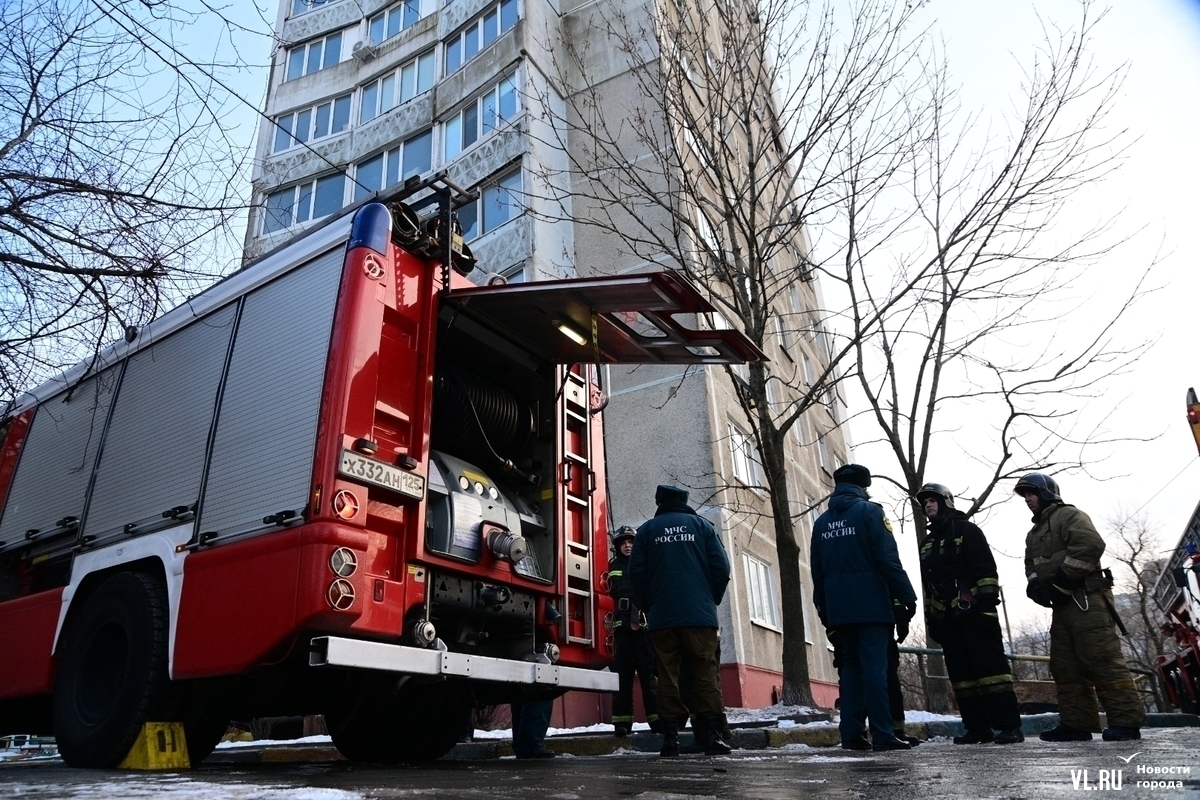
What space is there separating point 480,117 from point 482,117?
10 centimetres

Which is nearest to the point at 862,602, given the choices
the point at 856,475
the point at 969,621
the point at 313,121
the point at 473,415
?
the point at 856,475

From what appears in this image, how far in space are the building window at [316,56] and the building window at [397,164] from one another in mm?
4610

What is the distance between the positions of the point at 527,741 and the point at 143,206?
4616 millimetres

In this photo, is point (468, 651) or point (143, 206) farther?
point (143, 206)

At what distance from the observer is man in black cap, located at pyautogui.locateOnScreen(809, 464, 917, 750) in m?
5.37

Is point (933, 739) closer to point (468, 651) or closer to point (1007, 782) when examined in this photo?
point (468, 651)

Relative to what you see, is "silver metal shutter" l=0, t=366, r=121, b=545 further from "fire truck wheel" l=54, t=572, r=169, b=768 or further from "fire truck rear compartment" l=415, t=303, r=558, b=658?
"fire truck rear compartment" l=415, t=303, r=558, b=658

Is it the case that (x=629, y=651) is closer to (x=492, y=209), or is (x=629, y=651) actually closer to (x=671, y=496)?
(x=671, y=496)

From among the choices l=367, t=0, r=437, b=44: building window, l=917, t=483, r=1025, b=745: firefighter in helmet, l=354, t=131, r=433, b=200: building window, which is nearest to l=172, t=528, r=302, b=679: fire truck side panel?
l=917, t=483, r=1025, b=745: firefighter in helmet

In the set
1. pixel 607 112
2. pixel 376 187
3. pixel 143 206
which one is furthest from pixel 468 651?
pixel 376 187

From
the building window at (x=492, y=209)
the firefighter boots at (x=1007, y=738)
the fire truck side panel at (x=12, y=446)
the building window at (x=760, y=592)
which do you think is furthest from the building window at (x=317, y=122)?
the firefighter boots at (x=1007, y=738)

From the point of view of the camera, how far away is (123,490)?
550 cm

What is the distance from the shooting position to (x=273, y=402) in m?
4.73

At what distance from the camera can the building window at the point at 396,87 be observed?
21.0 metres
